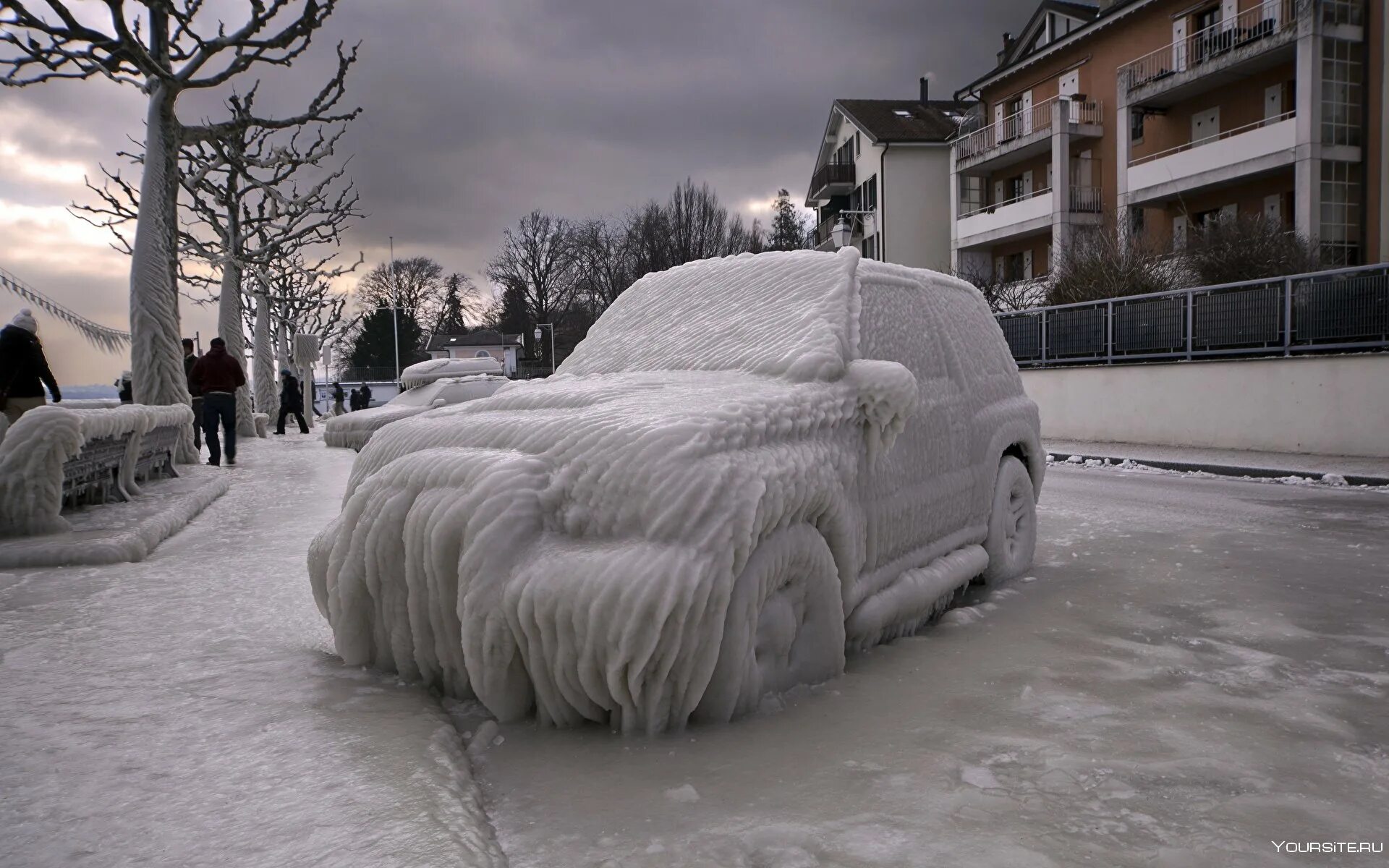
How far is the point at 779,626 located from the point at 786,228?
189 ft

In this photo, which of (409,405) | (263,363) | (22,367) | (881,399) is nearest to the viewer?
(881,399)

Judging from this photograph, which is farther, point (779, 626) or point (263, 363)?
point (263, 363)

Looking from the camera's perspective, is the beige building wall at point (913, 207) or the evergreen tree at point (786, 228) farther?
the evergreen tree at point (786, 228)

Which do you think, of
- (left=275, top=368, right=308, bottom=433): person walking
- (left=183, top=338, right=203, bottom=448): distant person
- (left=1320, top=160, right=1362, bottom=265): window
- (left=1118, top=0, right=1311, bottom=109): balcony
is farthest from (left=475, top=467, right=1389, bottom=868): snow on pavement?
(left=275, top=368, right=308, bottom=433): person walking

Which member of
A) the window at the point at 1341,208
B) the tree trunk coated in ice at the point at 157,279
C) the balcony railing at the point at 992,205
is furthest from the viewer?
the balcony railing at the point at 992,205

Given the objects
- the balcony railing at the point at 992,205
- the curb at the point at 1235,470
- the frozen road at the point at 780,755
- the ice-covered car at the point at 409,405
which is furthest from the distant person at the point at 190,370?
the balcony railing at the point at 992,205

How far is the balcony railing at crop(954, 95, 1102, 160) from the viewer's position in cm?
2850

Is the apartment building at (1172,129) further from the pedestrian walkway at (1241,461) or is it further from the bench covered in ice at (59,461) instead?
the bench covered in ice at (59,461)

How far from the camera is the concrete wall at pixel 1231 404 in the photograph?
10984 mm

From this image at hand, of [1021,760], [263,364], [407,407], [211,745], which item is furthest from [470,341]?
[1021,760]

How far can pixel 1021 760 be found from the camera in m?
2.51

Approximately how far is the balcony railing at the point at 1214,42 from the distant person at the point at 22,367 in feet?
78.8

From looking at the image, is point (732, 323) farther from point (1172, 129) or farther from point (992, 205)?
point (992, 205)

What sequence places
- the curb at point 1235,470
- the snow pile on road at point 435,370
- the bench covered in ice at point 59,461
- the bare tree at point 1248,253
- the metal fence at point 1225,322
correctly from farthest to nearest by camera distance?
the snow pile on road at point 435,370 → the bare tree at point 1248,253 → the metal fence at point 1225,322 → the curb at point 1235,470 → the bench covered in ice at point 59,461
